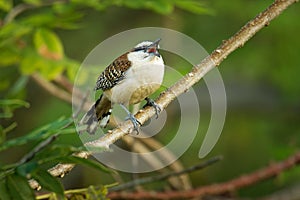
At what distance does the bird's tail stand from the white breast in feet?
0.12

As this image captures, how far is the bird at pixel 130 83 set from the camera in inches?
43.7

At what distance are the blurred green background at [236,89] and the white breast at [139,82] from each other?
4.46 ft

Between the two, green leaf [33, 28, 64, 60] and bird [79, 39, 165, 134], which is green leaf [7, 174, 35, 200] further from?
green leaf [33, 28, 64, 60]

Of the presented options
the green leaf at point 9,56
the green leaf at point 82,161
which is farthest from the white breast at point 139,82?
the green leaf at point 9,56

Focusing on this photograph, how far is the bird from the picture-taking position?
3.64 ft

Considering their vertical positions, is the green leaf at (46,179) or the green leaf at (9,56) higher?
the green leaf at (9,56)

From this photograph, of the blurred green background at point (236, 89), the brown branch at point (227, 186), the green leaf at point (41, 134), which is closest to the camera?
the green leaf at point (41, 134)

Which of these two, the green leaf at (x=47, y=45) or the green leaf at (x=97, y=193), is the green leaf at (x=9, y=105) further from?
the green leaf at (x=47, y=45)

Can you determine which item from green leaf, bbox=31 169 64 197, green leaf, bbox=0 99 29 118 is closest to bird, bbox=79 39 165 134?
green leaf, bbox=0 99 29 118

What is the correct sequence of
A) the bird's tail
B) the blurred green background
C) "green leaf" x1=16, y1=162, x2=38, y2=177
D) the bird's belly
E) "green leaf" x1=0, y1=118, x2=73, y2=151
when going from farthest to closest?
the blurred green background → the bird's tail → the bird's belly → "green leaf" x1=0, y1=118, x2=73, y2=151 → "green leaf" x1=16, y1=162, x2=38, y2=177

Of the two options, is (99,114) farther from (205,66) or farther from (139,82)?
(205,66)

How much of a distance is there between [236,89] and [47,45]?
124cm

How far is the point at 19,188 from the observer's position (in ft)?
2.54

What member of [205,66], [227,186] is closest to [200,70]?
[205,66]
